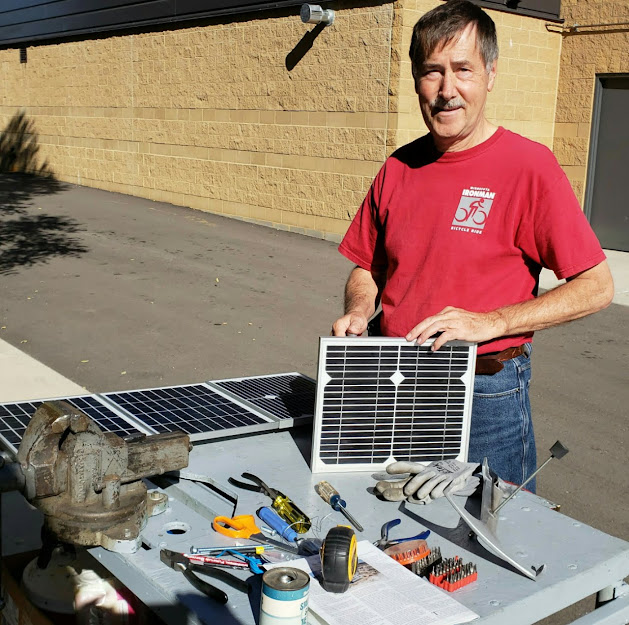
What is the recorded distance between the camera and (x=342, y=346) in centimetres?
257

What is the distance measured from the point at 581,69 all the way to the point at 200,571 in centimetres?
1441

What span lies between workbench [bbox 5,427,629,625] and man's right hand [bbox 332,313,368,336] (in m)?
0.45

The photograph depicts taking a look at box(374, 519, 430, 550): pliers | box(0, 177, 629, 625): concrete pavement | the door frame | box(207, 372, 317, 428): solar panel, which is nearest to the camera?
box(374, 519, 430, 550): pliers

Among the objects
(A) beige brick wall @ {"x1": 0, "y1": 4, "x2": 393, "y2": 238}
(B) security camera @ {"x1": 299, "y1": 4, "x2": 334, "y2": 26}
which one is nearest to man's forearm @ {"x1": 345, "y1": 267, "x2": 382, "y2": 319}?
(A) beige brick wall @ {"x1": 0, "y1": 4, "x2": 393, "y2": 238}

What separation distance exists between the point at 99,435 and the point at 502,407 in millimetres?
1433

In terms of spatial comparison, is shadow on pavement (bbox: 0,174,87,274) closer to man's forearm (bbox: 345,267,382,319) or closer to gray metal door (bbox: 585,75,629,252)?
gray metal door (bbox: 585,75,629,252)

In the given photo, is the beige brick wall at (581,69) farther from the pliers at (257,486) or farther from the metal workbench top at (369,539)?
the pliers at (257,486)

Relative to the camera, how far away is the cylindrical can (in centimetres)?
169

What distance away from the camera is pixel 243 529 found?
2.25m

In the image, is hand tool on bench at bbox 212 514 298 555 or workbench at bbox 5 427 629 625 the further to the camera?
hand tool on bench at bbox 212 514 298 555

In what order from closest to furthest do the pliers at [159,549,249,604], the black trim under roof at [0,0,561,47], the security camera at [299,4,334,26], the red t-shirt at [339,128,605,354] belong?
→ the pliers at [159,549,249,604]
the red t-shirt at [339,128,605,354]
the security camera at [299,4,334,26]
the black trim under roof at [0,0,561,47]

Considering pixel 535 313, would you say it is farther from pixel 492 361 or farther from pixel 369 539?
pixel 369 539

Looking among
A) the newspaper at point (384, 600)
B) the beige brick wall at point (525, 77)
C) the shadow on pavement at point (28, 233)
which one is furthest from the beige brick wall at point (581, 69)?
the newspaper at point (384, 600)

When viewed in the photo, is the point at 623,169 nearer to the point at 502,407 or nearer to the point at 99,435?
the point at 502,407
